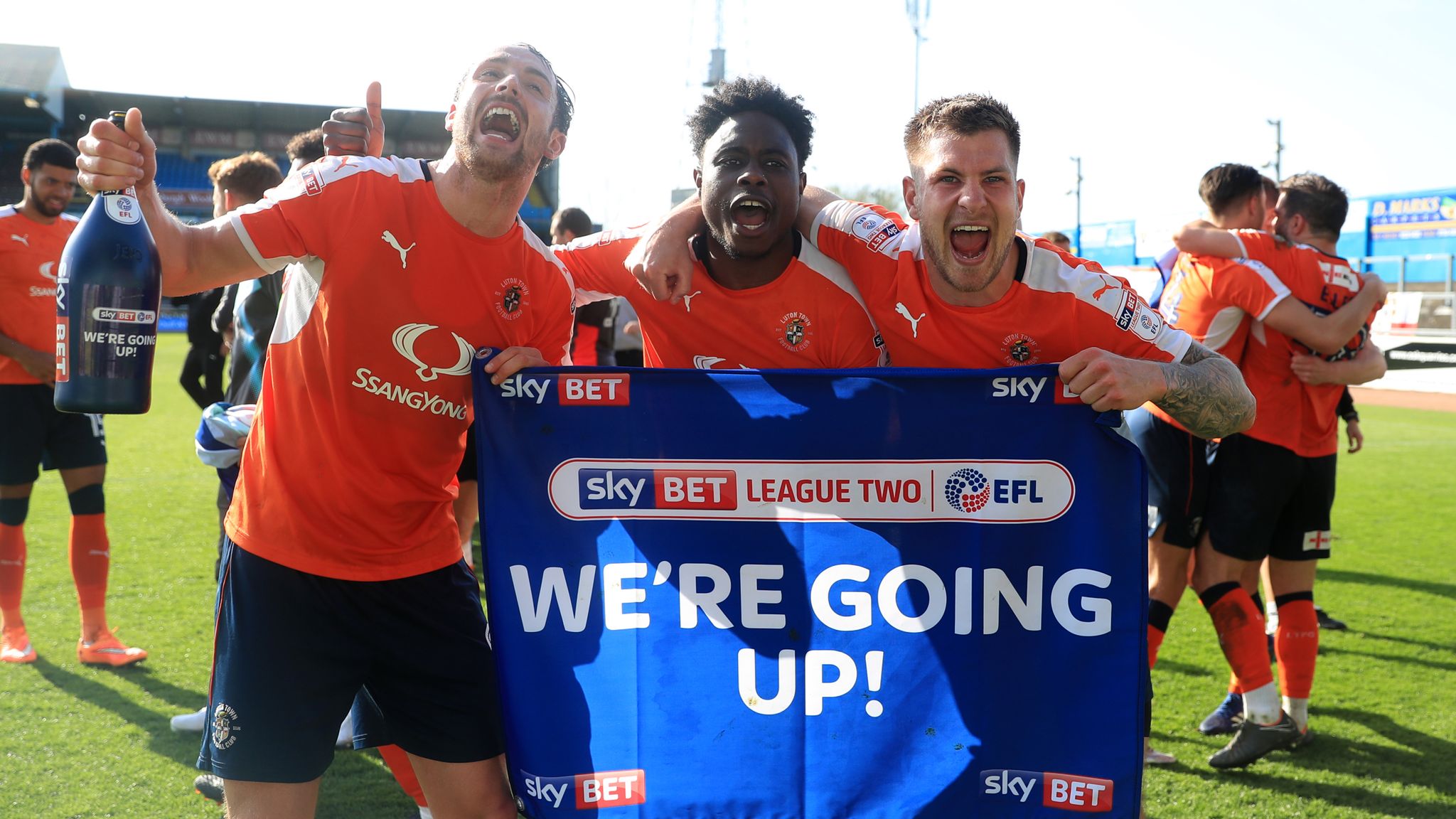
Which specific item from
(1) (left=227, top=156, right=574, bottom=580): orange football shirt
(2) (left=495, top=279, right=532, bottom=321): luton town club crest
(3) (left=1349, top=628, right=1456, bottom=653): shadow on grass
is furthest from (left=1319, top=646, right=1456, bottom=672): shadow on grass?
(1) (left=227, top=156, right=574, bottom=580): orange football shirt

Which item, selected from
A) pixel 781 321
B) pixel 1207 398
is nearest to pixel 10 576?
pixel 781 321

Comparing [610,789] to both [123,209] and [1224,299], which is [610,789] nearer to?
[123,209]

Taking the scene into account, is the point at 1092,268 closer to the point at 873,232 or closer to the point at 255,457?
the point at 873,232

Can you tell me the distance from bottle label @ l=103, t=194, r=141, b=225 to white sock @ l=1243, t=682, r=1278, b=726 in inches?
164

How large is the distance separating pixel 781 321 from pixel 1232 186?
313cm

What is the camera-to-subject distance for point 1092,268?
2734 millimetres

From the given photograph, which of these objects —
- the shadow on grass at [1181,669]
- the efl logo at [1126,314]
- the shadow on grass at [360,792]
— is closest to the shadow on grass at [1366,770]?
the shadow on grass at [1181,669]

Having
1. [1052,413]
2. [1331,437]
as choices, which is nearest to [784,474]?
[1052,413]

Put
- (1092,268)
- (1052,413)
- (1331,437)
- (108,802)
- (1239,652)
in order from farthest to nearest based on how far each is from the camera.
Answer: (1331,437) < (1239,652) < (108,802) < (1092,268) < (1052,413)

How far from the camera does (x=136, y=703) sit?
469cm

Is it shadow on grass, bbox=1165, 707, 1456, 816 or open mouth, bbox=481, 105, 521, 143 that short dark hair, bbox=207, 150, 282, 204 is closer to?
open mouth, bbox=481, 105, 521, 143

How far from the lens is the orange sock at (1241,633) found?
13.7 feet

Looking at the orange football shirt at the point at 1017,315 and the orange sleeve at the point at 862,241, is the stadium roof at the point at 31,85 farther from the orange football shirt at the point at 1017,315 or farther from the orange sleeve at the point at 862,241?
the orange football shirt at the point at 1017,315

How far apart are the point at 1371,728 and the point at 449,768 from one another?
4.11 metres
